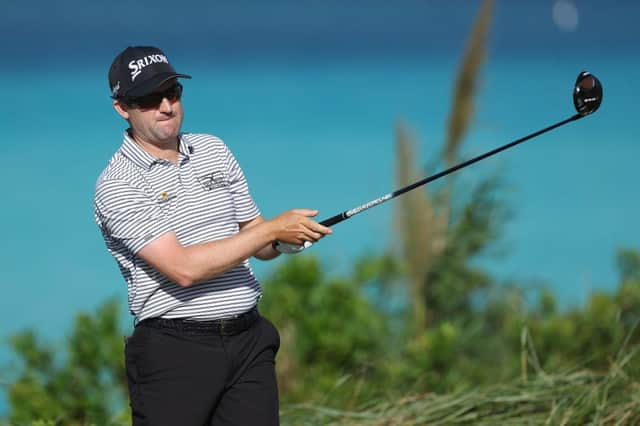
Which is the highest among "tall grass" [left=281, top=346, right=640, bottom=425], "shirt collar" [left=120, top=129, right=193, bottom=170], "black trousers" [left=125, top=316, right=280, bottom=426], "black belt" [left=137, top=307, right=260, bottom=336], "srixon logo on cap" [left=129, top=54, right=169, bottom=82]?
"srixon logo on cap" [left=129, top=54, right=169, bottom=82]

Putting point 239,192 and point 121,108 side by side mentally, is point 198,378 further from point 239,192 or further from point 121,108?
point 121,108

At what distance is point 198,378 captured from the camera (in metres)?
3.02

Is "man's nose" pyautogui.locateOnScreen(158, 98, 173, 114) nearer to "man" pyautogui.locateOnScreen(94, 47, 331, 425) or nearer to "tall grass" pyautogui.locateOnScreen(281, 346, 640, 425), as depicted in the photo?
"man" pyautogui.locateOnScreen(94, 47, 331, 425)

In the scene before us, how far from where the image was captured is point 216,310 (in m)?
3.05

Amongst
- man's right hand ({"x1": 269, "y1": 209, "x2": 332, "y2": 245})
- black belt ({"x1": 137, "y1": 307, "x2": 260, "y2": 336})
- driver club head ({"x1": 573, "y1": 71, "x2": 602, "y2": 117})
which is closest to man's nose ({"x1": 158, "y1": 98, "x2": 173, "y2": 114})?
man's right hand ({"x1": 269, "y1": 209, "x2": 332, "y2": 245})

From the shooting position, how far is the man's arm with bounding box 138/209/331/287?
291 centimetres

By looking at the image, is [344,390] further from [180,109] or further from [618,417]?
[180,109]

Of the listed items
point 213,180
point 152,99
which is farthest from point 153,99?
point 213,180

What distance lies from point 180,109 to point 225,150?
21 centimetres

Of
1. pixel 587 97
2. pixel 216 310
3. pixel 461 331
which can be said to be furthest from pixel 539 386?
pixel 461 331

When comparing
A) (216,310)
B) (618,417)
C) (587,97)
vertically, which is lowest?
(618,417)

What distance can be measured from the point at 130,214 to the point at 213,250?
0.23 metres

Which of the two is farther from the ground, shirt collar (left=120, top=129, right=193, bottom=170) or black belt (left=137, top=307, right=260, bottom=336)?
shirt collar (left=120, top=129, right=193, bottom=170)

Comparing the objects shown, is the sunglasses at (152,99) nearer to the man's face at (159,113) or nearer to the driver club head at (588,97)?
the man's face at (159,113)
